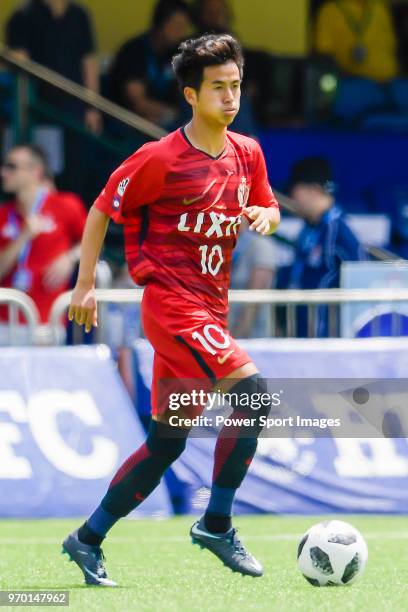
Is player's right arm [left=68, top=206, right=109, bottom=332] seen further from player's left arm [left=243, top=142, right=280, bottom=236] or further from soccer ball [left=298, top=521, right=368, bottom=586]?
soccer ball [left=298, top=521, right=368, bottom=586]

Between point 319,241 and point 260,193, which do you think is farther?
point 319,241

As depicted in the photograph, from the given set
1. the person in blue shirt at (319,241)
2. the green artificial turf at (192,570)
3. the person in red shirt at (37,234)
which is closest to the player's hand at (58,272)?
the person in red shirt at (37,234)

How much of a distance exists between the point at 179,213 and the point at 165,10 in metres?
6.68

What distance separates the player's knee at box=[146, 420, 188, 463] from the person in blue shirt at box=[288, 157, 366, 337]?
10.9ft

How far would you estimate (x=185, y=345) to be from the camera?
21.4ft

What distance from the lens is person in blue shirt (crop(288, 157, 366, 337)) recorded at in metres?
10.1

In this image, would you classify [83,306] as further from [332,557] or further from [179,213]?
[332,557]

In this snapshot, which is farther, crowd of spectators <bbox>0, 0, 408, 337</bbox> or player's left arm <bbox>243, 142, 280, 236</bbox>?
crowd of spectators <bbox>0, 0, 408, 337</bbox>


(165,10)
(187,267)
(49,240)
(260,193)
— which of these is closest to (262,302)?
(49,240)

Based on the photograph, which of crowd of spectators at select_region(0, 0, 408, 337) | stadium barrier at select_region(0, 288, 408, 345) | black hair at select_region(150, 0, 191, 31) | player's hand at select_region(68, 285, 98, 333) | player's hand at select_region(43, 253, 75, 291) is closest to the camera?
player's hand at select_region(68, 285, 98, 333)

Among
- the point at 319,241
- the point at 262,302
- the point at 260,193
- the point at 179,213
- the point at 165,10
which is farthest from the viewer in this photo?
the point at 165,10

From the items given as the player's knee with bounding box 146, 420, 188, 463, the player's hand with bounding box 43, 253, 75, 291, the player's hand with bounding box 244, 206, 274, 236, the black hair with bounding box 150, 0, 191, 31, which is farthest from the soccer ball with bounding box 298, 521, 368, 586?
the black hair with bounding box 150, 0, 191, 31

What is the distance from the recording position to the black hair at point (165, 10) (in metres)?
12.9

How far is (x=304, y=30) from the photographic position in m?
15.9
